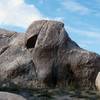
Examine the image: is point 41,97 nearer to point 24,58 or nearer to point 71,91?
point 71,91

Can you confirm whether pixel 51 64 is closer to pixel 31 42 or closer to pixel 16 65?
pixel 16 65

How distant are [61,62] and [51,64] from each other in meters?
0.56

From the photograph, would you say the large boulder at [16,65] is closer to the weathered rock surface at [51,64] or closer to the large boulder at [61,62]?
the weathered rock surface at [51,64]

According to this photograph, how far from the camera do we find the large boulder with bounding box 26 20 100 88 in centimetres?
2170

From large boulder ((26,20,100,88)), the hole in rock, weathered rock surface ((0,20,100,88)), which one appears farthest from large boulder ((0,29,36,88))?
large boulder ((26,20,100,88))

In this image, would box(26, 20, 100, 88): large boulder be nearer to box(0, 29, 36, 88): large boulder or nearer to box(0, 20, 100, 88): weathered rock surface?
box(0, 20, 100, 88): weathered rock surface

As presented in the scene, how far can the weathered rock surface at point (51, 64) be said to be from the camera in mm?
21500

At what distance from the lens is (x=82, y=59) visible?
21891 mm

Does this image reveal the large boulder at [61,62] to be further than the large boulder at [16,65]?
Yes

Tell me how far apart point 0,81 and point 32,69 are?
6.11ft

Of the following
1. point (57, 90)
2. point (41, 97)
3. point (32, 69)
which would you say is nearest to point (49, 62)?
point (32, 69)

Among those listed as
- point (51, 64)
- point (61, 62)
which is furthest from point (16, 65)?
point (61, 62)

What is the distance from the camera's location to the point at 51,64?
2184cm

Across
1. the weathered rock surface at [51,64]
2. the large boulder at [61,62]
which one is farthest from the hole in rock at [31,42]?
the large boulder at [61,62]
